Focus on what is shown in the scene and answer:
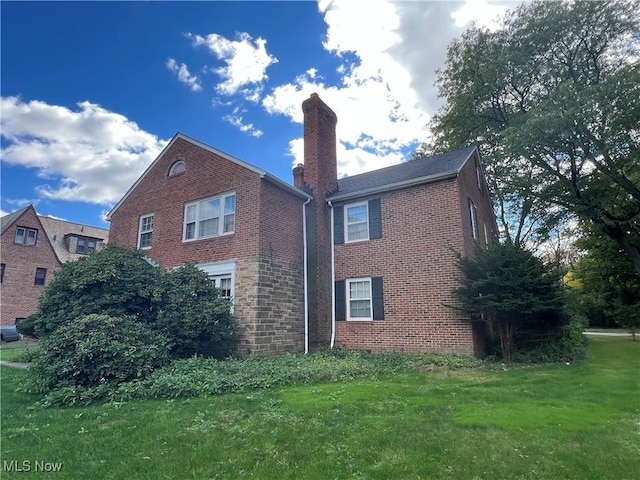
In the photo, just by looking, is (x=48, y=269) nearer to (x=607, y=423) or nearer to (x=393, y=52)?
(x=393, y=52)

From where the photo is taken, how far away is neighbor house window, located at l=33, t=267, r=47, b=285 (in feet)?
91.8

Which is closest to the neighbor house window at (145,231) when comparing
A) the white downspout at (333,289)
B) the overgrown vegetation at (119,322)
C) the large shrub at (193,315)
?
the overgrown vegetation at (119,322)

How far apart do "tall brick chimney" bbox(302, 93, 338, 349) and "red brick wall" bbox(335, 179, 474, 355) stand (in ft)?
2.71

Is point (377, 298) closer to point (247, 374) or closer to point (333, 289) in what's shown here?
point (333, 289)

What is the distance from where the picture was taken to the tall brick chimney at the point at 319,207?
12.8m

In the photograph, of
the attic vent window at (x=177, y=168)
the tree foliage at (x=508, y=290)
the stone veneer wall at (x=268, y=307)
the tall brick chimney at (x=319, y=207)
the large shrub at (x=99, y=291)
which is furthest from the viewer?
→ the attic vent window at (x=177, y=168)

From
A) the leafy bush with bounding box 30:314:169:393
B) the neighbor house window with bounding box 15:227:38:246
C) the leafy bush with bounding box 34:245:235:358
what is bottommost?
the leafy bush with bounding box 30:314:169:393

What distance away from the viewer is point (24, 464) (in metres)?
3.83

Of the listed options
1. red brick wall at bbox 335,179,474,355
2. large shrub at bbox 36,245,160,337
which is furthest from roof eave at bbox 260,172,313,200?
large shrub at bbox 36,245,160,337

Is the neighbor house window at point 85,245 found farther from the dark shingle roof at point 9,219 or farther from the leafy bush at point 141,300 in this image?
the leafy bush at point 141,300

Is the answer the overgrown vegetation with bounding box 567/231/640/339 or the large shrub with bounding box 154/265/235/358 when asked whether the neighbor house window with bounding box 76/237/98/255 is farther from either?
the overgrown vegetation with bounding box 567/231/640/339

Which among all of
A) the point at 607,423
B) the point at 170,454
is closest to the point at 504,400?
the point at 607,423

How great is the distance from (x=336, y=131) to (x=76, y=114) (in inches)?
370

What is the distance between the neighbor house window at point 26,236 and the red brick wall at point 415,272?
27.9 meters
